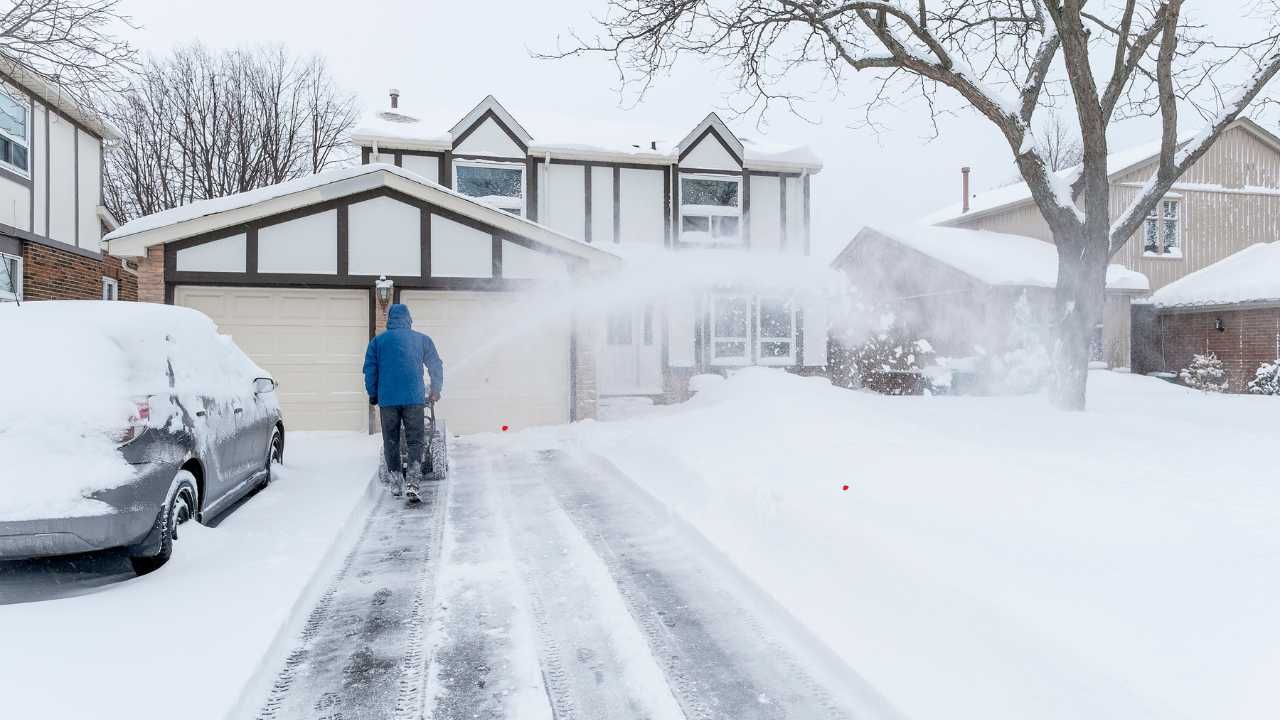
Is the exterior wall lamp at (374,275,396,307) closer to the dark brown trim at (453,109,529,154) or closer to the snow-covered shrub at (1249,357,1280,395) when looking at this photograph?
the dark brown trim at (453,109,529,154)

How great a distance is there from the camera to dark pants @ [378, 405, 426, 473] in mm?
6562

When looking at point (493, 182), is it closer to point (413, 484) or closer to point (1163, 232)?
point (413, 484)

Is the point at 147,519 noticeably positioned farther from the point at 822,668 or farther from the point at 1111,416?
the point at 1111,416

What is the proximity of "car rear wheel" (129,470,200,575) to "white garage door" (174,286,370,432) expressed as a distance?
6.26m

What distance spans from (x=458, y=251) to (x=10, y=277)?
9.11 m

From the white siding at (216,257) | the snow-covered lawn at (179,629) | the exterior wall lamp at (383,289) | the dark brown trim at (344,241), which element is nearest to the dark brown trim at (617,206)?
the exterior wall lamp at (383,289)

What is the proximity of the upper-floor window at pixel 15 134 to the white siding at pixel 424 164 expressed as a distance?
22.4 ft

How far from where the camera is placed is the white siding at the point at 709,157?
57.3ft

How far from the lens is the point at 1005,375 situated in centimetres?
1753

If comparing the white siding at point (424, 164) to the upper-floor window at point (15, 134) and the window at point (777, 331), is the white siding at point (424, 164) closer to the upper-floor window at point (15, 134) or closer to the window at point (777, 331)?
the upper-floor window at point (15, 134)

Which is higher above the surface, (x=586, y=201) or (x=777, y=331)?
(x=586, y=201)

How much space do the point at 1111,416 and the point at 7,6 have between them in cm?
1682

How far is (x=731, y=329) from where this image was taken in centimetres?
1738

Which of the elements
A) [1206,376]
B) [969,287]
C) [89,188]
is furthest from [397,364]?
[1206,376]
